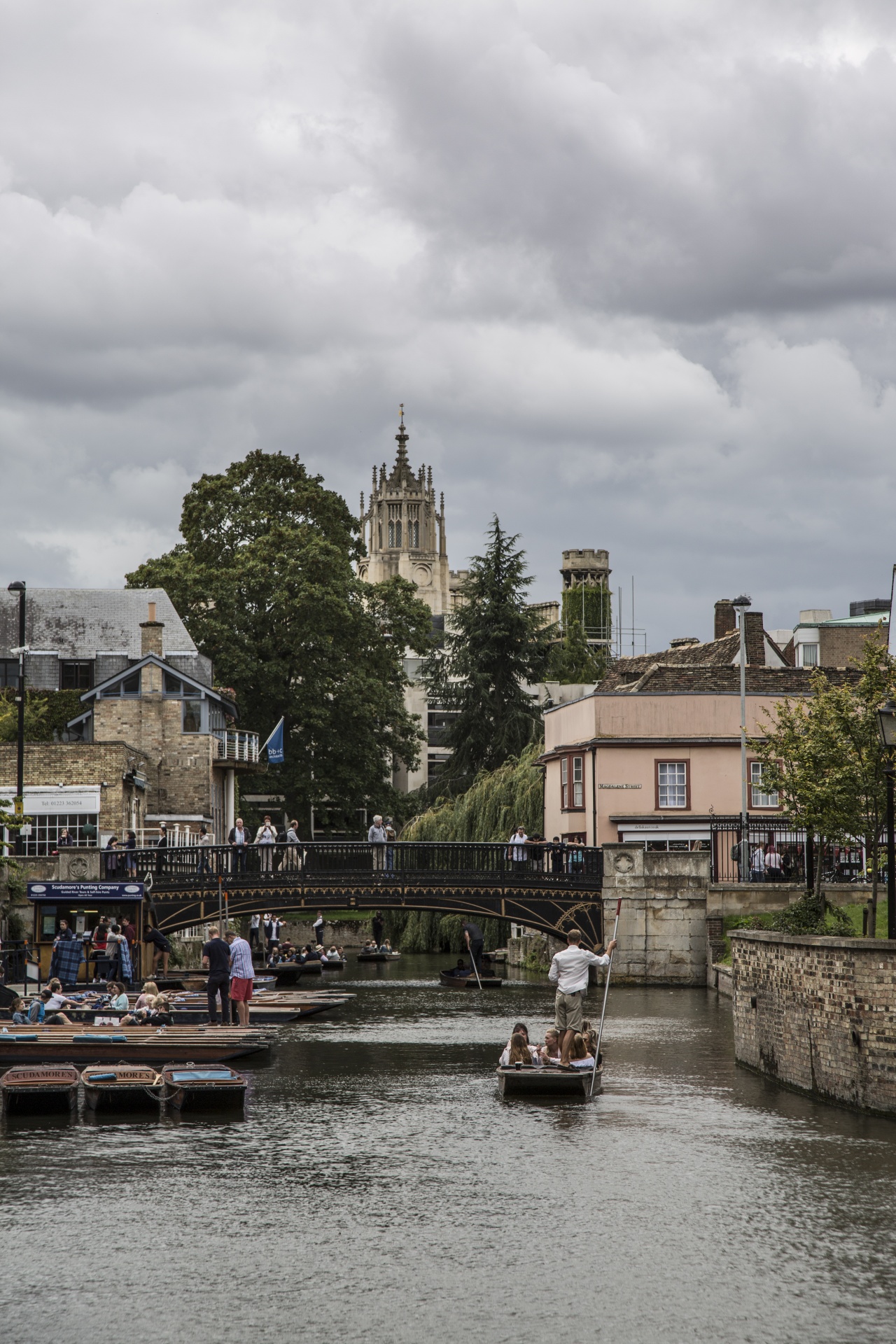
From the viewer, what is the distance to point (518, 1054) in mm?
22031

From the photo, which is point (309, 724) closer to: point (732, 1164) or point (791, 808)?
point (791, 808)

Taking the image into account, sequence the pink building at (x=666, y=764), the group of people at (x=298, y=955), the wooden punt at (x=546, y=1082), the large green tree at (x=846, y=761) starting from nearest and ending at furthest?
the wooden punt at (x=546, y=1082), the large green tree at (x=846, y=761), the pink building at (x=666, y=764), the group of people at (x=298, y=955)

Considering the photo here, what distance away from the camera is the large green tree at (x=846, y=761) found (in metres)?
27.4

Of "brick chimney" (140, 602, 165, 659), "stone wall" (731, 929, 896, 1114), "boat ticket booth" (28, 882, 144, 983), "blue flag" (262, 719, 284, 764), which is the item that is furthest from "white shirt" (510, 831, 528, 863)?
"brick chimney" (140, 602, 165, 659)

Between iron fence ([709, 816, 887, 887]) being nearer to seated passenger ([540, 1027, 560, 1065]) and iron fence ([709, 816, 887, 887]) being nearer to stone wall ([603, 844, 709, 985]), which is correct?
stone wall ([603, 844, 709, 985])

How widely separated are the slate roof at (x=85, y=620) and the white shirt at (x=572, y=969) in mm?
41760

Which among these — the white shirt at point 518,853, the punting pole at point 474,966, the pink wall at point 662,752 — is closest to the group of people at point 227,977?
the punting pole at point 474,966

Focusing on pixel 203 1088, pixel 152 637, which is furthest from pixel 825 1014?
pixel 152 637

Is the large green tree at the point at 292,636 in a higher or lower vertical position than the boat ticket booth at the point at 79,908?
higher

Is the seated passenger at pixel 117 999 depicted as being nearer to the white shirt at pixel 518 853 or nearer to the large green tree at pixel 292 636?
the white shirt at pixel 518 853

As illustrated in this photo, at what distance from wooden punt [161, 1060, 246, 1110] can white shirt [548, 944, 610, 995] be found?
4.49 metres

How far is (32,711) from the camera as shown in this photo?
60000 millimetres

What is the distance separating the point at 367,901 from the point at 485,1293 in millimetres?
30553

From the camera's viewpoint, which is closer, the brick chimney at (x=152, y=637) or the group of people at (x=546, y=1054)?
the group of people at (x=546, y=1054)
